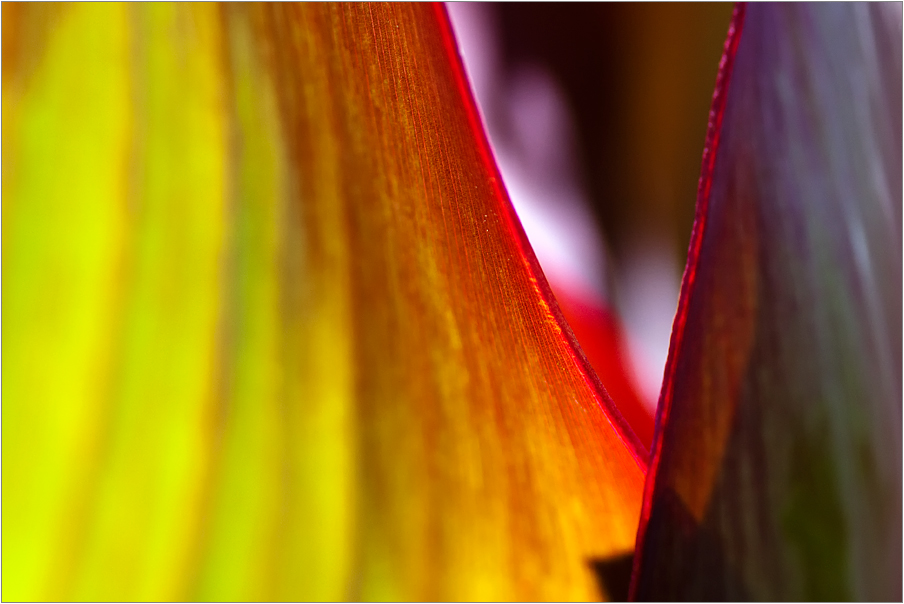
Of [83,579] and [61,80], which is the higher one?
[61,80]

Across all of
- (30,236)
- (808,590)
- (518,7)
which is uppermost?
(518,7)

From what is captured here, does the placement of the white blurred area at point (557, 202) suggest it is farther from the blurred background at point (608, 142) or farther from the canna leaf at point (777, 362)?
the canna leaf at point (777, 362)

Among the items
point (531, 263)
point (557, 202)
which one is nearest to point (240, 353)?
point (531, 263)

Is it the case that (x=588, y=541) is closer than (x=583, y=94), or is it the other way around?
(x=588, y=541)

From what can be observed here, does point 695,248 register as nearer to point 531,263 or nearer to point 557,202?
point 531,263

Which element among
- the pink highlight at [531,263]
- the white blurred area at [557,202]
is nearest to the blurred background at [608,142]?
the white blurred area at [557,202]

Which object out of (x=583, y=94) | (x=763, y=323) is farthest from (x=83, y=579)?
(x=583, y=94)

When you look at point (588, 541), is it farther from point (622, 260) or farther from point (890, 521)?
point (622, 260)
